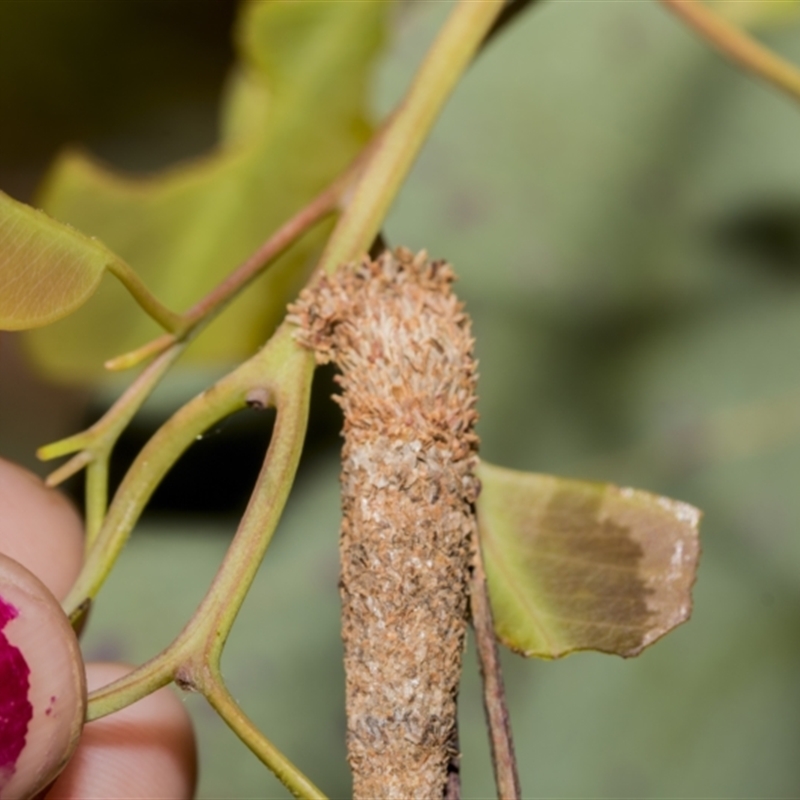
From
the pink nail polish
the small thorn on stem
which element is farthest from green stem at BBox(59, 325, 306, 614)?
the pink nail polish

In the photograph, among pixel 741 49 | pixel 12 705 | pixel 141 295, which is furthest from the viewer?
pixel 741 49

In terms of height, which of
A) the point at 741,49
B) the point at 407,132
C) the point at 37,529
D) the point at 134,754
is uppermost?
the point at 741,49

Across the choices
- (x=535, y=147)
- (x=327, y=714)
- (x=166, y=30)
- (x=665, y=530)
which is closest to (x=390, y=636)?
(x=665, y=530)

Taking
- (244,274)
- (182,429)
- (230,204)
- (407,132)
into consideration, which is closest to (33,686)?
(182,429)

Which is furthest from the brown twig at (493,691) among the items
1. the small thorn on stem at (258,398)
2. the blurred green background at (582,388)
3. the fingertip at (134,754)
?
the blurred green background at (582,388)

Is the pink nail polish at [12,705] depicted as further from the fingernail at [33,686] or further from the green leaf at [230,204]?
the green leaf at [230,204]

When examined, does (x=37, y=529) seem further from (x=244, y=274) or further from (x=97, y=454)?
(x=244, y=274)

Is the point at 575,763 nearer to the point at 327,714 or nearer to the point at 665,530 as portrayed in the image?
the point at 327,714
